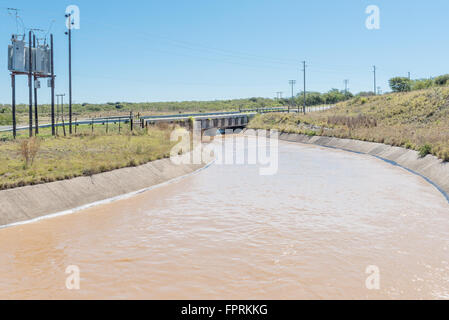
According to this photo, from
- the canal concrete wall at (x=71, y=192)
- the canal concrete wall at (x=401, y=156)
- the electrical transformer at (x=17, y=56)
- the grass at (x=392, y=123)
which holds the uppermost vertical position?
the electrical transformer at (x=17, y=56)

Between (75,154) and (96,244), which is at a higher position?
(75,154)

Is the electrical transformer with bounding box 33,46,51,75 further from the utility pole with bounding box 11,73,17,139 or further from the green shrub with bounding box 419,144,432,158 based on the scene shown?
the green shrub with bounding box 419,144,432,158

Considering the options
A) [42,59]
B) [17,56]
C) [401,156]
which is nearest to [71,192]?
[401,156]

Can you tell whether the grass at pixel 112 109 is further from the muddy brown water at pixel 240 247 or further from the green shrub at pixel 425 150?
the green shrub at pixel 425 150

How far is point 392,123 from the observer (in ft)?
200

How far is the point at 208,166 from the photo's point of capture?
32.6 metres

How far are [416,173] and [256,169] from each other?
34.3ft

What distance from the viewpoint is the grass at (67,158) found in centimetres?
1791

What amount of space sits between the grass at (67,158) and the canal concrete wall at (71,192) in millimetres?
370

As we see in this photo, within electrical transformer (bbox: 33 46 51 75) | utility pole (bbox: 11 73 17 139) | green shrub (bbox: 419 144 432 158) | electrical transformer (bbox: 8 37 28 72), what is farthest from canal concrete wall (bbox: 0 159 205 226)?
electrical transformer (bbox: 33 46 51 75)

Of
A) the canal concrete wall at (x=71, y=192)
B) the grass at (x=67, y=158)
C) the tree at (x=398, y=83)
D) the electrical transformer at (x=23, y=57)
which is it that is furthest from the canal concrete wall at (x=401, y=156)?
the tree at (x=398, y=83)
